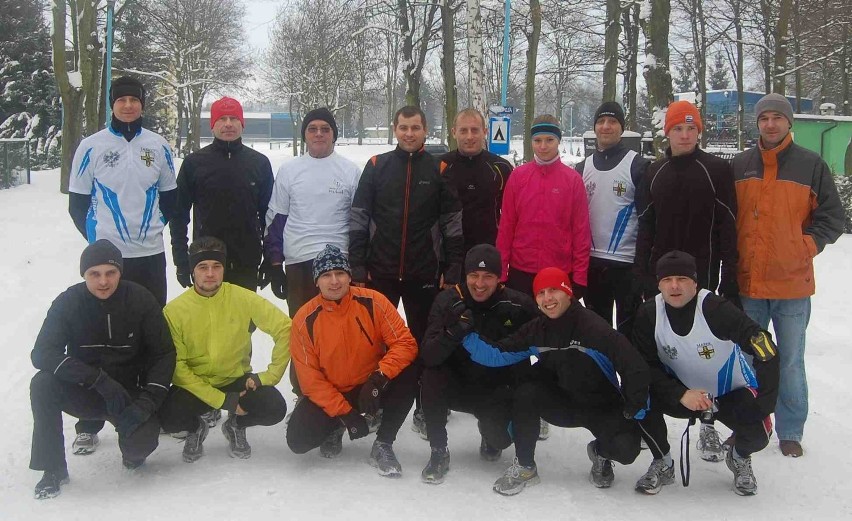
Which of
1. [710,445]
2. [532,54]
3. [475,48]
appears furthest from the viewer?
[532,54]

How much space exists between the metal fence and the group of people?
16.2 metres

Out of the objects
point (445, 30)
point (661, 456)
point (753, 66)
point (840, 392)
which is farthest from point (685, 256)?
point (753, 66)

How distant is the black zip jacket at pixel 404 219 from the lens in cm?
473

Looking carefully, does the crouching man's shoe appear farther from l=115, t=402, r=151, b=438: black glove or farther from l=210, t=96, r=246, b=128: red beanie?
l=210, t=96, r=246, b=128: red beanie

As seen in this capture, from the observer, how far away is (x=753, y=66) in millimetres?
38875

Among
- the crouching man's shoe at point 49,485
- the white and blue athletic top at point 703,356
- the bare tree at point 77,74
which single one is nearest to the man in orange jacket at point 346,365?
the crouching man's shoe at point 49,485

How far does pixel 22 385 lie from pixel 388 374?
127 inches

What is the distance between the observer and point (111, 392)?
12.7ft

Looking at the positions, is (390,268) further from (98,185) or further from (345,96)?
(345,96)

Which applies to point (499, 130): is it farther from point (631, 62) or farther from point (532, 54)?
point (631, 62)

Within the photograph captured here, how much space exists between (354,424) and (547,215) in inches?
71.2

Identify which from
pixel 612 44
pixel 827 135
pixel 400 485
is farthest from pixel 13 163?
pixel 827 135

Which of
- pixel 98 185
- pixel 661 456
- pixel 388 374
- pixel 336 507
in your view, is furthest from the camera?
pixel 98 185

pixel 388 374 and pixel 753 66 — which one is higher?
pixel 753 66
